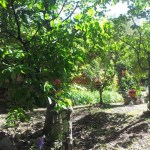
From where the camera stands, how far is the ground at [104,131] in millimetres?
7824

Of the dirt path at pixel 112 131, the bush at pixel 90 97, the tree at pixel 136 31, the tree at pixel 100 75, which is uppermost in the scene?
the tree at pixel 136 31

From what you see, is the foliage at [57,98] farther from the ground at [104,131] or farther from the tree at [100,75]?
the tree at [100,75]

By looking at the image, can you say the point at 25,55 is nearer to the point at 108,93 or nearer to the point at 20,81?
the point at 20,81

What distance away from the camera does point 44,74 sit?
3.34 meters

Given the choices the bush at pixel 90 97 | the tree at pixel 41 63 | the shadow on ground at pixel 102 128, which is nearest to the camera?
the tree at pixel 41 63

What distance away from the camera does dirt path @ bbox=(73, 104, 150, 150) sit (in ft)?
25.4

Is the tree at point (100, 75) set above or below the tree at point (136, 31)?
below

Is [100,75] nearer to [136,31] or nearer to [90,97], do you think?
[90,97]

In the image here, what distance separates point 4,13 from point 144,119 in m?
6.19

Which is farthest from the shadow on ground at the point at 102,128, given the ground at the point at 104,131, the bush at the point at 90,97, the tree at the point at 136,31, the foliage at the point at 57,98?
the bush at the point at 90,97

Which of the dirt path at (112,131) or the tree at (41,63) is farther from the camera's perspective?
the dirt path at (112,131)

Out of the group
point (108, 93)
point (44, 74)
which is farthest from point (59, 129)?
point (108, 93)

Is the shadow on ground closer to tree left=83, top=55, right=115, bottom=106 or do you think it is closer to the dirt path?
the dirt path

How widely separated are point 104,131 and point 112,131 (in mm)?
279
